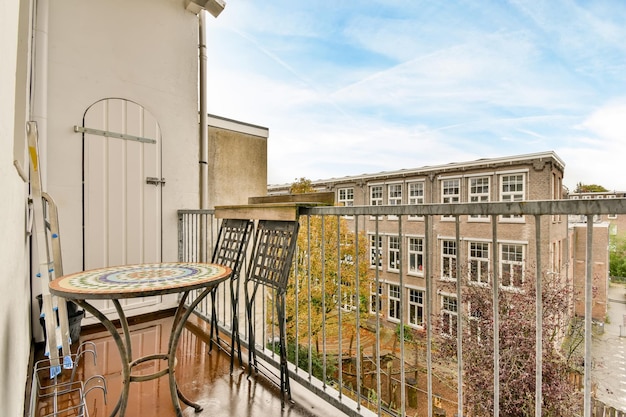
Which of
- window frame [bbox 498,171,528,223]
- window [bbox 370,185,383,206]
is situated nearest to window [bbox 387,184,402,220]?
window [bbox 370,185,383,206]

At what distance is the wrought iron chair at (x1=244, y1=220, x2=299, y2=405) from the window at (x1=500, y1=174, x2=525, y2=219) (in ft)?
45.4

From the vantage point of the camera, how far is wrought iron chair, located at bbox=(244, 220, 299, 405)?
1.72 metres

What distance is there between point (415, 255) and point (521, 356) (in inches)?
332

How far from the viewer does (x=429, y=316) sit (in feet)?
3.95

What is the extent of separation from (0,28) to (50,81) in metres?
2.60

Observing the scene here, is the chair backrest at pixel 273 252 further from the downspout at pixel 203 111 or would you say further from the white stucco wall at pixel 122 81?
the downspout at pixel 203 111

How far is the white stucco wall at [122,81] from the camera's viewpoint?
2809 millimetres

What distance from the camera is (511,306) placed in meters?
6.73

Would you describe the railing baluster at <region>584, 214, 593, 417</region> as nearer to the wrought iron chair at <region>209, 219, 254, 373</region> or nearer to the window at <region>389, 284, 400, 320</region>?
the wrought iron chair at <region>209, 219, 254, 373</region>

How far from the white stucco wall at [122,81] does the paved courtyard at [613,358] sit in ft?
40.8

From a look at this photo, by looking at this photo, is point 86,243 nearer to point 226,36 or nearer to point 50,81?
point 50,81

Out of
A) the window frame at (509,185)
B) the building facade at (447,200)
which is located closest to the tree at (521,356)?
the building facade at (447,200)

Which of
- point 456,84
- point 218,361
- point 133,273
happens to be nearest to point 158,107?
point 133,273

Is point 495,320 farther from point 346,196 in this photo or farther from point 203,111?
point 346,196
